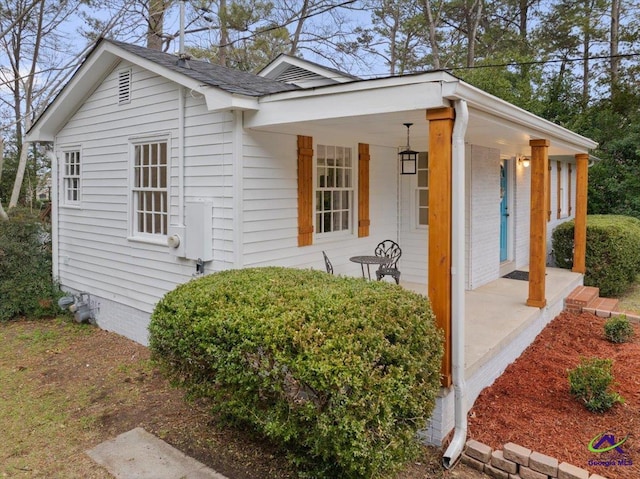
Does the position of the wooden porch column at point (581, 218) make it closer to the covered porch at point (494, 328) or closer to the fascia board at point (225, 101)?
the covered porch at point (494, 328)

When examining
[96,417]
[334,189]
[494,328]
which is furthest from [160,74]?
[494,328]

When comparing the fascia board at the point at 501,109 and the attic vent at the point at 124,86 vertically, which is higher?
the attic vent at the point at 124,86

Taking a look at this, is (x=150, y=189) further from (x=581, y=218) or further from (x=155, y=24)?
(x=155, y=24)

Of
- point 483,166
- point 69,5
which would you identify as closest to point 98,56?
point 483,166

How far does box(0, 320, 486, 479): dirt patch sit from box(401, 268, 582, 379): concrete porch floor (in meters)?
1.29

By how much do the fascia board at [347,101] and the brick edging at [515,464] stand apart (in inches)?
105

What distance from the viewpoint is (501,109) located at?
14.7 ft

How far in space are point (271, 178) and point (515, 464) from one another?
3735 millimetres

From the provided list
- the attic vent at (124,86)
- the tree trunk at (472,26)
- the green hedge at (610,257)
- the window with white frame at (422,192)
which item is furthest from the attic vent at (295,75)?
A: the tree trunk at (472,26)

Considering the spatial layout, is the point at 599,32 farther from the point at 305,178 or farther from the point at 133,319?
the point at 133,319

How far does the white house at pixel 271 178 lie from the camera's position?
3.80 meters

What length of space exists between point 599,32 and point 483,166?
50.6 feet

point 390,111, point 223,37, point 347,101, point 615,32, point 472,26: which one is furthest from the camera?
point 472,26

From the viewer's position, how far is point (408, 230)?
7.84 meters
